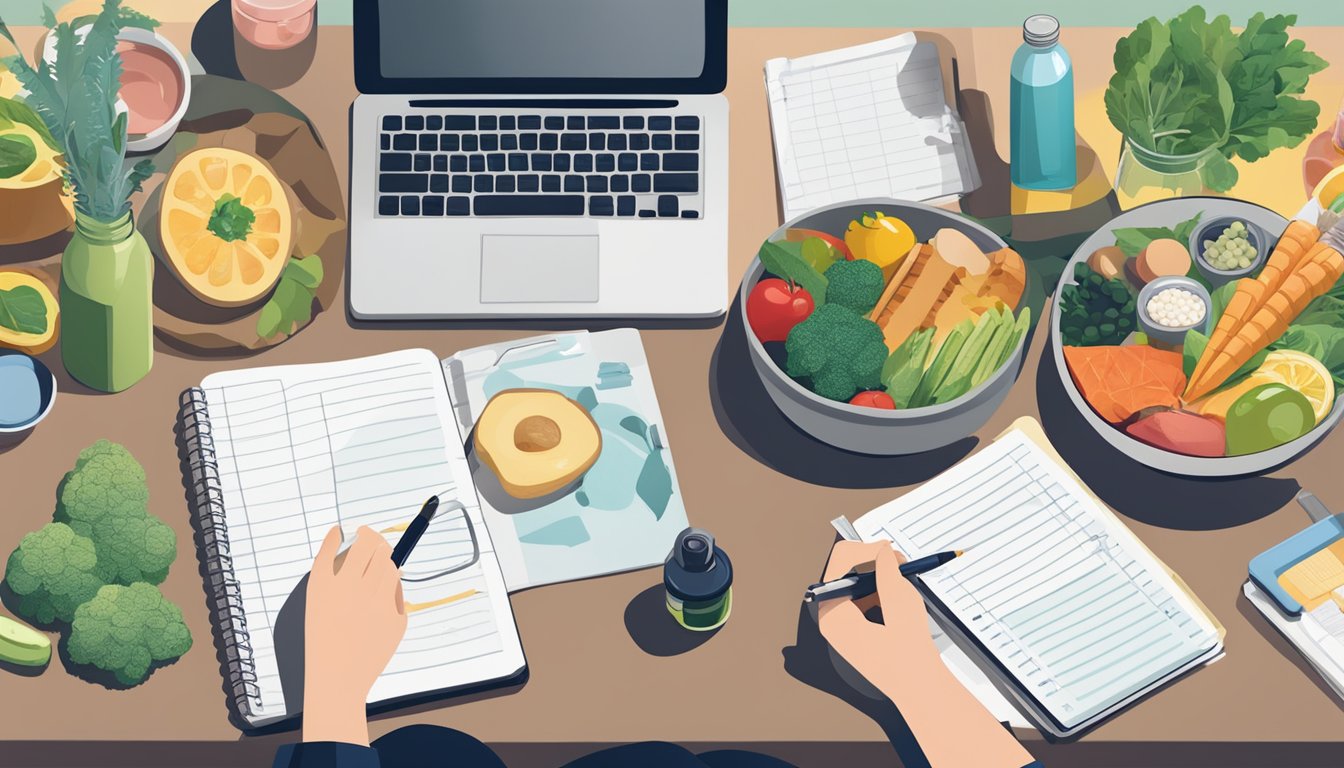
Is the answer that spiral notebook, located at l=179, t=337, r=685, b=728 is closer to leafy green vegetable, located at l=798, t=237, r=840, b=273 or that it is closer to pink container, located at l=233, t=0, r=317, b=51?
leafy green vegetable, located at l=798, t=237, r=840, b=273

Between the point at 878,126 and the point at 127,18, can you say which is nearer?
the point at 127,18

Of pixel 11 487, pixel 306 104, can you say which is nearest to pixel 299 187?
pixel 306 104

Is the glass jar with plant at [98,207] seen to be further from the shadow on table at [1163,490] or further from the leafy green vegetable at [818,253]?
the shadow on table at [1163,490]

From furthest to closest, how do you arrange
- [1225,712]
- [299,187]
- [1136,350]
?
1. [299,187]
2. [1136,350]
3. [1225,712]

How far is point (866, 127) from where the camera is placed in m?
1.93

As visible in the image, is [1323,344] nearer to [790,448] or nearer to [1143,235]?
[1143,235]

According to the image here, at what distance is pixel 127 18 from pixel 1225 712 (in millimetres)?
1455

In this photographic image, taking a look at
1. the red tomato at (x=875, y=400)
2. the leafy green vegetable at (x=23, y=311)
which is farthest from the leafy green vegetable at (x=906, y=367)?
the leafy green vegetable at (x=23, y=311)

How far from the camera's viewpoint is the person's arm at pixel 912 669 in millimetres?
1491

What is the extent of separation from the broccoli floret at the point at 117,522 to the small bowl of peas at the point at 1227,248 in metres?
1.26

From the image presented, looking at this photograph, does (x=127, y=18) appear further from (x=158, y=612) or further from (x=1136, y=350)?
(x=1136, y=350)

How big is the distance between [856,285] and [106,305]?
0.89 meters

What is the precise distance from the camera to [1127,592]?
1.61m

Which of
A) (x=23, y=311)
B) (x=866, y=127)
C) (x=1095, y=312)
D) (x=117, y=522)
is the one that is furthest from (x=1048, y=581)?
(x=23, y=311)
